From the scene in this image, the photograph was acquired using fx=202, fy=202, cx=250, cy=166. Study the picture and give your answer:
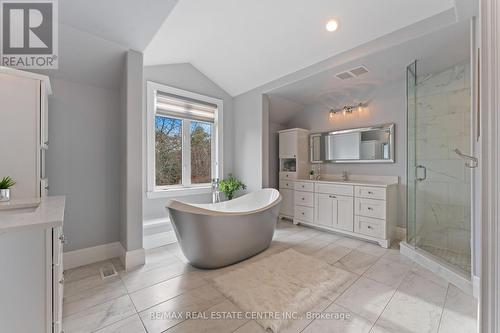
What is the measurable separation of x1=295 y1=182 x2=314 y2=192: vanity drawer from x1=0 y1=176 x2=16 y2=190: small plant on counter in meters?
3.43

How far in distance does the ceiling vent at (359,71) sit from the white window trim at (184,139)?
7.35 ft

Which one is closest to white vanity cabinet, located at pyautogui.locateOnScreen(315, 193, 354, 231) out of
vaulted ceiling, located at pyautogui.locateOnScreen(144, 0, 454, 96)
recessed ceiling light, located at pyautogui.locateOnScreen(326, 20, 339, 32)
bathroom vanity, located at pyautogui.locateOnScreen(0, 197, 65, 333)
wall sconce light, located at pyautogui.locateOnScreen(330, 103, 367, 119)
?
wall sconce light, located at pyautogui.locateOnScreen(330, 103, 367, 119)

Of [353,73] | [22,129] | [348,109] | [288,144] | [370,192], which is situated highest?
[353,73]

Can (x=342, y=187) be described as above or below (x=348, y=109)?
below

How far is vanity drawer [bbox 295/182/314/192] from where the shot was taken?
11.4 feet

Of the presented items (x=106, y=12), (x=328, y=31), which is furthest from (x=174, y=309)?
(x=328, y=31)

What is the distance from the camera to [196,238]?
202 cm

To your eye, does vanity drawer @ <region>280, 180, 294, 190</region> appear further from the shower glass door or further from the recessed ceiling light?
the recessed ceiling light

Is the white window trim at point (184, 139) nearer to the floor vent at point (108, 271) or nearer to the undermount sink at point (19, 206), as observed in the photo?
the floor vent at point (108, 271)

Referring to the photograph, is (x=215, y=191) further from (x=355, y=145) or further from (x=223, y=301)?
(x=355, y=145)

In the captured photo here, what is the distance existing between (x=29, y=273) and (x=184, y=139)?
2.74 metres

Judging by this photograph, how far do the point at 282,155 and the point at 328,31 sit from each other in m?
2.29

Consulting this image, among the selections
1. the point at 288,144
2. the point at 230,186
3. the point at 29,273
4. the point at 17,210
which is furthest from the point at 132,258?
the point at 288,144

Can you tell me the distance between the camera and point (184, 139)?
11.3 ft
